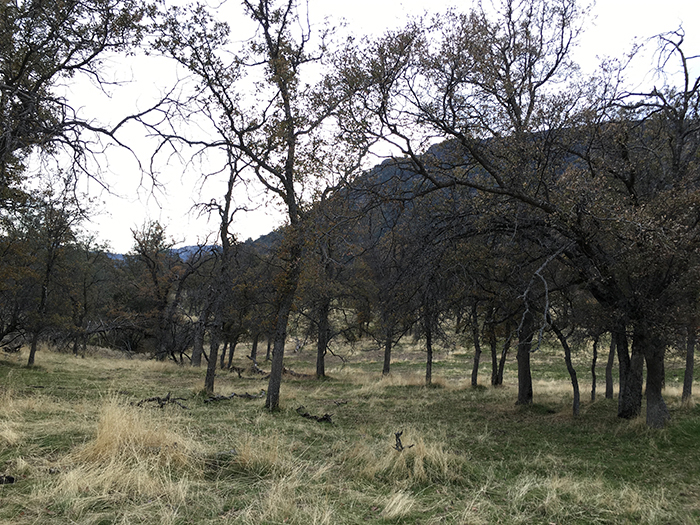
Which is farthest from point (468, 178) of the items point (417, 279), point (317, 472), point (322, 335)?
point (322, 335)

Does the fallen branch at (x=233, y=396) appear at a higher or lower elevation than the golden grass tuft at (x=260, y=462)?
lower

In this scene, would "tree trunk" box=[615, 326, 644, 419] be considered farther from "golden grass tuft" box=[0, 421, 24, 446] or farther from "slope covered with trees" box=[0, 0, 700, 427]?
"golden grass tuft" box=[0, 421, 24, 446]

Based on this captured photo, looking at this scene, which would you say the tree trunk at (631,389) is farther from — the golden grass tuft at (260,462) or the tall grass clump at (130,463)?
the tall grass clump at (130,463)

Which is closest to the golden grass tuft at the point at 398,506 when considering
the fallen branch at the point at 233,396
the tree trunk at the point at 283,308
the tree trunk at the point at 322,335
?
the tree trunk at the point at 283,308

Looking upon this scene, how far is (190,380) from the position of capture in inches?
754

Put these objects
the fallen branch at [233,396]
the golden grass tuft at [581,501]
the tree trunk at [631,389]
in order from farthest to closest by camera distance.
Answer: the fallen branch at [233,396] < the tree trunk at [631,389] < the golden grass tuft at [581,501]

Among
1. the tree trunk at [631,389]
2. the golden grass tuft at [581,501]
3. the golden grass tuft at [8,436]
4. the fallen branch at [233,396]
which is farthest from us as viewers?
the fallen branch at [233,396]

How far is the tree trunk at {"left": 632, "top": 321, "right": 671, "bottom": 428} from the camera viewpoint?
9.48 meters

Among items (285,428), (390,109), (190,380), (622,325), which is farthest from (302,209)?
(190,380)

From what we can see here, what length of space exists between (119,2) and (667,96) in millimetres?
12429

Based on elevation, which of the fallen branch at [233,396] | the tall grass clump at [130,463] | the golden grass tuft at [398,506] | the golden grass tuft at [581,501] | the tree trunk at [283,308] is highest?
the tree trunk at [283,308]

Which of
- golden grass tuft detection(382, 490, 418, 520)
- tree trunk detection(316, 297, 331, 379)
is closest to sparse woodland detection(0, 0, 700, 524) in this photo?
golden grass tuft detection(382, 490, 418, 520)

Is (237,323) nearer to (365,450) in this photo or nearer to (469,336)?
(469,336)

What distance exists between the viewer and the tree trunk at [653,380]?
9477 millimetres
